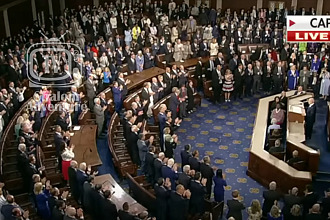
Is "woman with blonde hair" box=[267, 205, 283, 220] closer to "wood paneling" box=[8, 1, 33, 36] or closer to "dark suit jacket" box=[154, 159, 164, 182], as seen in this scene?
"dark suit jacket" box=[154, 159, 164, 182]

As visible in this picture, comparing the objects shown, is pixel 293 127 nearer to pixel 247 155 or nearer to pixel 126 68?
pixel 247 155

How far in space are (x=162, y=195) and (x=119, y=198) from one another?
0.93 meters

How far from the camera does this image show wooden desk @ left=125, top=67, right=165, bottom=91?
1636 cm

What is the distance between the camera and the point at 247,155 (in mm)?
13430

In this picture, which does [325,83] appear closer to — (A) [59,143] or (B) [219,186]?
(B) [219,186]

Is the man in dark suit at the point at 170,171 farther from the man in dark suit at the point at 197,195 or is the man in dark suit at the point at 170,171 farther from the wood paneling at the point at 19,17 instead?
the wood paneling at the point at 19,17

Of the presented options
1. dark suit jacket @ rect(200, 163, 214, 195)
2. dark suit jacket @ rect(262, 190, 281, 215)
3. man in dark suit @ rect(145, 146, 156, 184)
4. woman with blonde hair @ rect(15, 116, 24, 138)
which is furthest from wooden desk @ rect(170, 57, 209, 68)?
dark suit jacket @ rect(262, 190, 281, 215)

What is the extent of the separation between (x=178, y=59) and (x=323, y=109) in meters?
5.67

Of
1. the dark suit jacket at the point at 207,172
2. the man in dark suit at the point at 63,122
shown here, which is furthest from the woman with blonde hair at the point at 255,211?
the man in dark suit at the point at 63,122

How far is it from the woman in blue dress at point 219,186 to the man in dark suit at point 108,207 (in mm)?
2445

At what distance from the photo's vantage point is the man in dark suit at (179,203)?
31.1 ft

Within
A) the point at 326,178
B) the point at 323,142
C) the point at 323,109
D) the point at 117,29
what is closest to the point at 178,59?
the point at 117,29

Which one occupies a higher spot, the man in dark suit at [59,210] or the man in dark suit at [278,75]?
the man in dark suit at [278,75]

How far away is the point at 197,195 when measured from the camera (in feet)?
33.2
